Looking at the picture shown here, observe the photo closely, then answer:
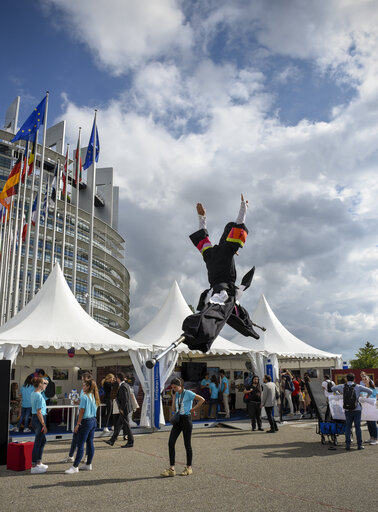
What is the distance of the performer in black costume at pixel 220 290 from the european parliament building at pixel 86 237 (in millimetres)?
43321

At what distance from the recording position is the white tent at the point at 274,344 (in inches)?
623

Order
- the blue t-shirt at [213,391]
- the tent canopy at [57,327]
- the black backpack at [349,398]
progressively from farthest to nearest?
the blue t-shirt at [213,391] < the tent canopy at [57,327] < the black backpack at [349,398]

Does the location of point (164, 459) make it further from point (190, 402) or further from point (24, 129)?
point (24, 129)

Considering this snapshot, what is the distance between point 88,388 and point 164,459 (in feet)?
7.59

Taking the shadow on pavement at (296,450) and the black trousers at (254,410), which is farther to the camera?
the black trousers at (254,410)

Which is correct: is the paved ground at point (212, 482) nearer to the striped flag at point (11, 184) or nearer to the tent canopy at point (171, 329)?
the tent canopy at point (171, 329)

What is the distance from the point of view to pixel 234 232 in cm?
568

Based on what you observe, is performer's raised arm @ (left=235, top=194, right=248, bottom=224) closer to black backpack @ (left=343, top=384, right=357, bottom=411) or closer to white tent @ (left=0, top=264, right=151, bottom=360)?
black backpack @ (left=343, top=384, right=357, bottom=411)

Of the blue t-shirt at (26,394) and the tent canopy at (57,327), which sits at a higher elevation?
the tent canopy at (57,327)

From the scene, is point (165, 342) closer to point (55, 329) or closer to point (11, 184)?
point (55, 329)

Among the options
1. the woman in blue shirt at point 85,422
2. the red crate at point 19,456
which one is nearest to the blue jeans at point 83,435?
the woman in blue shirt at point 85,422

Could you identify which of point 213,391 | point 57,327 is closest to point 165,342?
point 213,391

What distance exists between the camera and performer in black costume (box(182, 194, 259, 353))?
4.25 meters

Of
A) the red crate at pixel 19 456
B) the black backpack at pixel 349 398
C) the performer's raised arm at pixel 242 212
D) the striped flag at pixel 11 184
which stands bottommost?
the red crate at pixel 19 456
